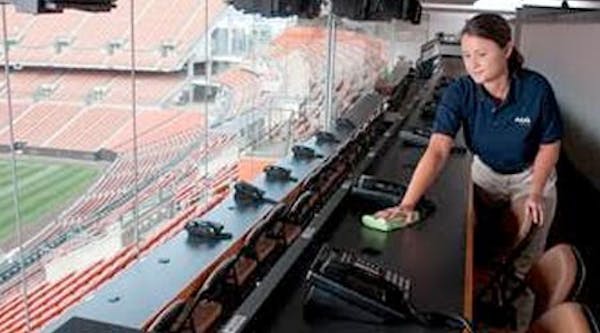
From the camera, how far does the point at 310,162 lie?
2.91 m

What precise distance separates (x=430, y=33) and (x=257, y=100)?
9.96 metres

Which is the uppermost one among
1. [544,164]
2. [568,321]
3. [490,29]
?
[490,29]

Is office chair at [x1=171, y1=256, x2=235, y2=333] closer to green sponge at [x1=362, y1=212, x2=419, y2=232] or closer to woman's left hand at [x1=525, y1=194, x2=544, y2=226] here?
green sponge at [x1=362, y1=212, x2=419, y2=232]

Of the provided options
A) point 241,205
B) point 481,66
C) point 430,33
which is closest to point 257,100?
point 241,205

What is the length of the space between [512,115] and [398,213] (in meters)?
0.61

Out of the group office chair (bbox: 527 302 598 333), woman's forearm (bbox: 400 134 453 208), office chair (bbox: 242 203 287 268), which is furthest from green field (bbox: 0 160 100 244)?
office chair (bbox: 527 302 598 333)

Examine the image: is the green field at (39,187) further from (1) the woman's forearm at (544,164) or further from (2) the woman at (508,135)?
(1) the woman's forearm at (544,164)

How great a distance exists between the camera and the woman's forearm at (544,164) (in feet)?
7.46

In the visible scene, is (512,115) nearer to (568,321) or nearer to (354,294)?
(568,321)

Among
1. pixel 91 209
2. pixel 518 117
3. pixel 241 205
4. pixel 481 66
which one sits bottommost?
pixel 91 209

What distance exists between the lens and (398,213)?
6.51ft

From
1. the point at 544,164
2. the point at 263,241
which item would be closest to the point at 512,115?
the point at 544,164

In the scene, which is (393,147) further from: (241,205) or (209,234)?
(209,234)

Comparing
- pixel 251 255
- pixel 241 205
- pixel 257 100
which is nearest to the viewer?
pixel 251 255
